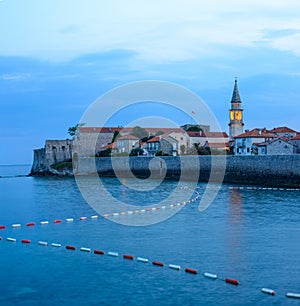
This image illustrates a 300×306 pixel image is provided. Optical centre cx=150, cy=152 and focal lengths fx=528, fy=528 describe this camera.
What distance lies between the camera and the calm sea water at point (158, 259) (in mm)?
13367

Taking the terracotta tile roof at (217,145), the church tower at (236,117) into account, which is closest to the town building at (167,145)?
the terracotta tile roof at (217,145)

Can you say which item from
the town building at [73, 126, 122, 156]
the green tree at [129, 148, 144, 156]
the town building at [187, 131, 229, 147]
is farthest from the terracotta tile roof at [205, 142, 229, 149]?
the town building at [73, 126, 122, 156]

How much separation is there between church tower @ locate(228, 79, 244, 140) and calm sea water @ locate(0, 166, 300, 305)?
2399 inches

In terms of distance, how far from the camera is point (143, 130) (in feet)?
338

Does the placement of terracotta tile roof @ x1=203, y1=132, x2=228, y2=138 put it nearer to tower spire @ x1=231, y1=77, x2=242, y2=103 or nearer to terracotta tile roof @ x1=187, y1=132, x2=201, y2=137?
terracotta tile roof @ x1=187, y1=132, x2=201, y2=137

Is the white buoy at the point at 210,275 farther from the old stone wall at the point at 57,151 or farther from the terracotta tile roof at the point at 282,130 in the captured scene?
the old stone wall at the point at 57,151

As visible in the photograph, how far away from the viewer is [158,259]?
1678 cm

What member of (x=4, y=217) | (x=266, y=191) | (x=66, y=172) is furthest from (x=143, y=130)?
(x=4, y=217)

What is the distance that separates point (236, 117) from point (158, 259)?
7377 centimetres

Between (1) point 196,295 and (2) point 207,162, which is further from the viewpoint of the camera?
(2) point 207,162

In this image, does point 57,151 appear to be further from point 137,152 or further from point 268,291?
point 268,291

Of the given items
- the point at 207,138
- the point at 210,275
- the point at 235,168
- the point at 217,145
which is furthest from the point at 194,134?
the point at 210,275

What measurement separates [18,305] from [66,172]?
6961cm

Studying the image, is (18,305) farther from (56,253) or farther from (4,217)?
(4,217)
